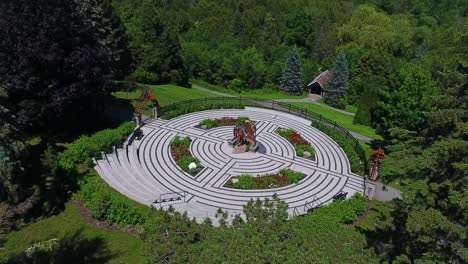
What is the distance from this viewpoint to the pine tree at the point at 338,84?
60219 mm

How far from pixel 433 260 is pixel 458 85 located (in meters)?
7.12

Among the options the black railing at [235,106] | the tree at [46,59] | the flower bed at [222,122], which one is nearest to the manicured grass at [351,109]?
the black railing at [235,106]

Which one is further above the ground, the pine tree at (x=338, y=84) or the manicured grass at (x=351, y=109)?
the pine tree at (x=338, y=84)

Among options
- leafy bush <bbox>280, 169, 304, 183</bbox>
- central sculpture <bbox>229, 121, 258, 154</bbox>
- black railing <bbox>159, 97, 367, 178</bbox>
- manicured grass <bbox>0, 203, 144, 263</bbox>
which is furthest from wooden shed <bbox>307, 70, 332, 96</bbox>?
manicured grass <bbox>0, 203, 144, 263</bbox>

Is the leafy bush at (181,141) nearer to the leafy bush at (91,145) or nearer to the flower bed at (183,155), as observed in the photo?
the flower bed at (183,155)

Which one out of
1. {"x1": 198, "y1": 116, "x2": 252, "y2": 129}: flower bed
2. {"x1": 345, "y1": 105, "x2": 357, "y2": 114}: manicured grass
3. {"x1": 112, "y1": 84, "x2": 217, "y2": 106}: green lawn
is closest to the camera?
{"x1": 198, "y1": 116, "x2": 252, "y2": 129}: flower bed

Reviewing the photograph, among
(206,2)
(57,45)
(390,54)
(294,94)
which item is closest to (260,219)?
(57,45)

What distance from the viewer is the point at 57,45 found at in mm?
30078

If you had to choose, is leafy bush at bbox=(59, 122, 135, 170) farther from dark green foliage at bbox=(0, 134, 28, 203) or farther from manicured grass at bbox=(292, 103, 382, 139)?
manicured grass at bbox=(292, 103, 382, 139)

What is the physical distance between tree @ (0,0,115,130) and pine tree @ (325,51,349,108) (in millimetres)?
36919

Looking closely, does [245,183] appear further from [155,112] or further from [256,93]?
[256,93]

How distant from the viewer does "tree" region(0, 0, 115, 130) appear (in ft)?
96.0

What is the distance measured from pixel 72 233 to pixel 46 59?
13259 millimetres

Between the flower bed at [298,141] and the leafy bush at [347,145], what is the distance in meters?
3.19
